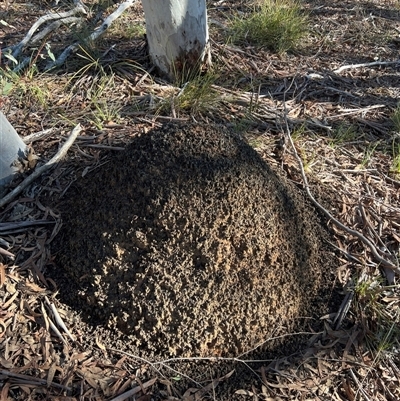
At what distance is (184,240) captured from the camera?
209cm

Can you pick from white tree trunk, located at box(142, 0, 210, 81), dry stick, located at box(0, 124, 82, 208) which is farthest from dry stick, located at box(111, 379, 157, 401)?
white tree trunk, located at box(142, 0, 210, 81)

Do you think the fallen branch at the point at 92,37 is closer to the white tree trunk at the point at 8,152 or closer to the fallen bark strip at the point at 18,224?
the white tree trunk at the point at 8,152

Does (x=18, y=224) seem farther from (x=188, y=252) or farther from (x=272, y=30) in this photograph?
(x=272, y=30)

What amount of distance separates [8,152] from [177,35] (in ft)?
5.25

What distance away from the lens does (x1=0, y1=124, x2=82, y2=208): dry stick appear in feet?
7.85

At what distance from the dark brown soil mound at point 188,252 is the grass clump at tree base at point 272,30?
7.35 ft

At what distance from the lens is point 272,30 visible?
4211 mm

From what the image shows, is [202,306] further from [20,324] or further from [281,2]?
[281,2]

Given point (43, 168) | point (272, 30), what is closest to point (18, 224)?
point (43, 168)

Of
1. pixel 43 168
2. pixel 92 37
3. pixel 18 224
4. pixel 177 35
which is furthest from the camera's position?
pixel 92 37

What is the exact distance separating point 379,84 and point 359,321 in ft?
8.23

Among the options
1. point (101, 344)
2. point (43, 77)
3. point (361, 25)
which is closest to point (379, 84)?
point (361, 25)

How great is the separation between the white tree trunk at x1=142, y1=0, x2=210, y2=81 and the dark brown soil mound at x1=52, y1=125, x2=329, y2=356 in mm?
1346

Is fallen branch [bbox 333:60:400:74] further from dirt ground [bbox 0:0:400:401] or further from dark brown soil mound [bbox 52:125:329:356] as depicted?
dark brown soil mound [bbox 52:125:329:356]
